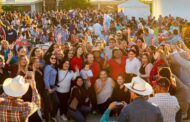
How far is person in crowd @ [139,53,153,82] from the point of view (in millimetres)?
9609

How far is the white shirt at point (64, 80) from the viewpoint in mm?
9438

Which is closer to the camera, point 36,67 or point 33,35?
point 36,67

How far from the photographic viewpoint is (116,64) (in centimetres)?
1018

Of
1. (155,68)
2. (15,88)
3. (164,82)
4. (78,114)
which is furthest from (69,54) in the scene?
(164,82)

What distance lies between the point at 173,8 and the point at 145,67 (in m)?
16.2

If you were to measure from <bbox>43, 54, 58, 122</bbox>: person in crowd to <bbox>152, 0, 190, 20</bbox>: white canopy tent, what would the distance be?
16.2 meters

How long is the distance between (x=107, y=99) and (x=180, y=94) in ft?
7.62

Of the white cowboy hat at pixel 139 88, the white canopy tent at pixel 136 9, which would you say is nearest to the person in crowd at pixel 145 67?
the white cowboy hat at pixel 139 88

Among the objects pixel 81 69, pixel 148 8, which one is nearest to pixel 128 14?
pixel 148 8

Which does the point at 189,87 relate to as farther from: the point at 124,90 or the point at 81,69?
the point at 81,69

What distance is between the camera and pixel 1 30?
1574cm

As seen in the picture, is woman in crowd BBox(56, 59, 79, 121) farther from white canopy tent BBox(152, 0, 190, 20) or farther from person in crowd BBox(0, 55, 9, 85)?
white canopy tent BBox(152, 0, 190, 20)

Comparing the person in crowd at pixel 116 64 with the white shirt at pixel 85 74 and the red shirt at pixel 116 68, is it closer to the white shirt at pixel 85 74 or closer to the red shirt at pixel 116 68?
the red shirt at pixel 116 68

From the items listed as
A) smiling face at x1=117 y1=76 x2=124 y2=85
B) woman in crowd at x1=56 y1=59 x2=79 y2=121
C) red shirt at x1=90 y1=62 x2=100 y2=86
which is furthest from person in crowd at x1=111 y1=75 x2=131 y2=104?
woman in crowd at x1=56 y1=59 x2=79 y2=121
